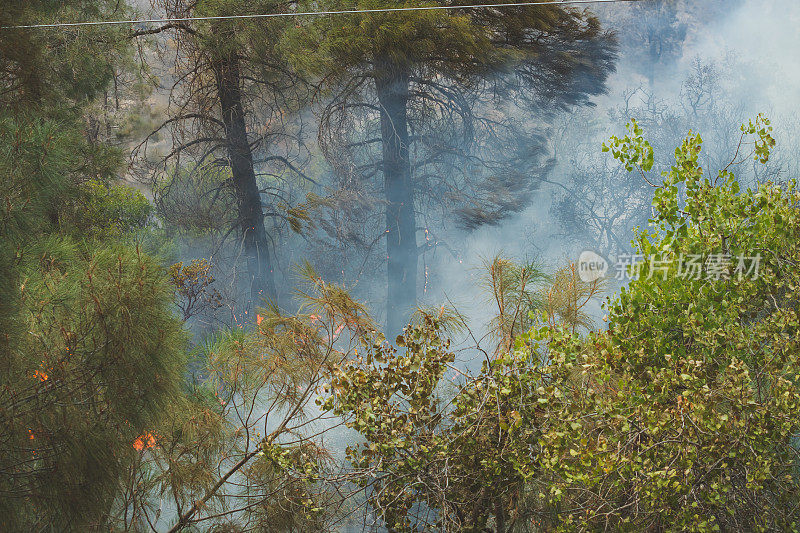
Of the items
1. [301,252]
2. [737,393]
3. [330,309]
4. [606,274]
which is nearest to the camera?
[737,393]

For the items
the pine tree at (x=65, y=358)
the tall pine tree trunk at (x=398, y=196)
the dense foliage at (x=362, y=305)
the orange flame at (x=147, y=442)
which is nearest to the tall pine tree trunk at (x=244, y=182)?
the dense foliage at (x=362, y=305)

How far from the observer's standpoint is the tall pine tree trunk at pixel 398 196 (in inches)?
135

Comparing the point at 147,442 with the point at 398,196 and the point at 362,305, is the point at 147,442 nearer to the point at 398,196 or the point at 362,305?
the point at 362,305

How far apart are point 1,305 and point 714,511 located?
177 centimetres

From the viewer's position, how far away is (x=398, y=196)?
346 centimetres

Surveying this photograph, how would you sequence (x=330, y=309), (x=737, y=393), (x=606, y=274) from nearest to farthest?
(x=737, y=393) < (x=330, y=309) < (x=606, y=274)

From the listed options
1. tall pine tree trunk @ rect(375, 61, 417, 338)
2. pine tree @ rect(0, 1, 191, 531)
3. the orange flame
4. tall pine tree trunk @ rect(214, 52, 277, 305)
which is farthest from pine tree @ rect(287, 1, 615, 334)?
pine tree @ rect(0, 1, 191, 531)

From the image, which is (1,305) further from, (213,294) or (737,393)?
(213,294)

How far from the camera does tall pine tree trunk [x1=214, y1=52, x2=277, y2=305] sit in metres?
3.61

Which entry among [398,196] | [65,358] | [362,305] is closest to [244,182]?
[398,196]

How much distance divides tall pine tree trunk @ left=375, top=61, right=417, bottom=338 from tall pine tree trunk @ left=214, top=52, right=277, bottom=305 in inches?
25.4

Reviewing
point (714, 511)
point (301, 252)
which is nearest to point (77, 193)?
point (301, 252)

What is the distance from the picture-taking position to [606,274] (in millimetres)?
3297

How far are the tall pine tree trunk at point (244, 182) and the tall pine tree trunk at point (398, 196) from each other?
2.12ft
